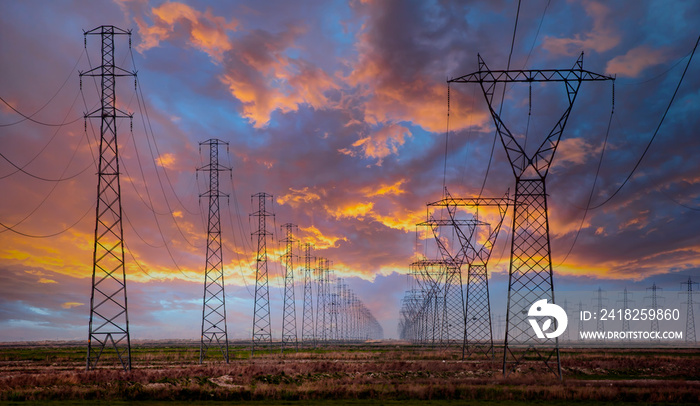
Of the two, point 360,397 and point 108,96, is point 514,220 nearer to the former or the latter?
point 360,397

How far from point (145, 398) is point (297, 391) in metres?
9.64

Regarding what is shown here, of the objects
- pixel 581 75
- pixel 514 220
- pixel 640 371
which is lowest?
pixel 640 371

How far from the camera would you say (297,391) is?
38938mm

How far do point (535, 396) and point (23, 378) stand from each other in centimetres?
3679

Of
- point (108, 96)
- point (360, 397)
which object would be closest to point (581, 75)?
point (360, 397)

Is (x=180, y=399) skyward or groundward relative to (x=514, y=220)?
groundward

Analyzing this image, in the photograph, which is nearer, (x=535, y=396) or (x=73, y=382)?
(x=535, y=396)

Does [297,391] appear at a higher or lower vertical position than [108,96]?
lower

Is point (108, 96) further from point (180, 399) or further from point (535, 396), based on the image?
point (535, 396)

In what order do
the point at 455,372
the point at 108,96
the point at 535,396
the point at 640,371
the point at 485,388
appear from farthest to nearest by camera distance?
the point at 640,371, the point at 455,372, the point at 108,96, the point at 485,388, the point at 535,396

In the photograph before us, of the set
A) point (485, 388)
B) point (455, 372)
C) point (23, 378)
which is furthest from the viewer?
point (455, 372)

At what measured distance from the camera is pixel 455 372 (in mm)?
58094

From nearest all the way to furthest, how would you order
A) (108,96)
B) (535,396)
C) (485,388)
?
1. (535,396)
2. (485,388)
3. (108,96)

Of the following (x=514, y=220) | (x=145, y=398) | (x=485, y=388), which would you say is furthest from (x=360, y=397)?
(x=514, y=220)
